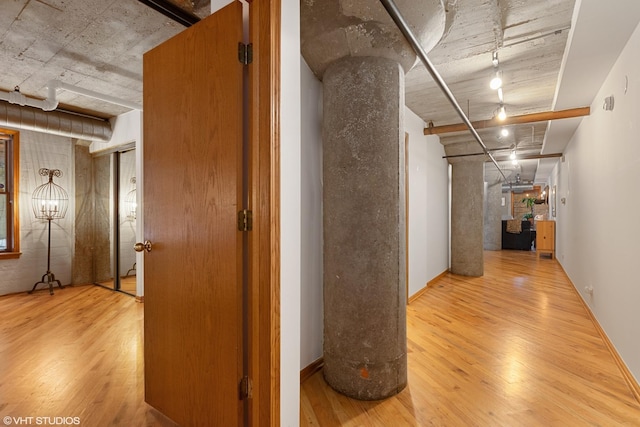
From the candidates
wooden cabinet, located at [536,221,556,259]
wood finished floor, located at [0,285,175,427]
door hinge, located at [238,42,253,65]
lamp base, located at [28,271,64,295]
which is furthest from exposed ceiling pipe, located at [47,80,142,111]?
wooden cabinet, located at [536,221,556,259]

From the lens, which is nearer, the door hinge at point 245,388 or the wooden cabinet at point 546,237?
the door hinge at point 245,388

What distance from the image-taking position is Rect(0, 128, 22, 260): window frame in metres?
4.89

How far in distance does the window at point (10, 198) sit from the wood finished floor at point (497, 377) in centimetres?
533

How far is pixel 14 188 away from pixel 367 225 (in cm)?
572

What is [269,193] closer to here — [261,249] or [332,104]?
[261,249]

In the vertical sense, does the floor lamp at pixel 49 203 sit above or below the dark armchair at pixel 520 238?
above

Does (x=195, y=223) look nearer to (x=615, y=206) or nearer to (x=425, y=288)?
(x=615, y=206)

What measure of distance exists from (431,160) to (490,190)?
7.59 meters

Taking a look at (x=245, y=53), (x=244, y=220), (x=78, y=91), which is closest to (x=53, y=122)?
(x=78, y=91)

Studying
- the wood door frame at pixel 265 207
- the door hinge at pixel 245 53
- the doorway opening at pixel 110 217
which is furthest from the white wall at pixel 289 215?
the doorway opening at pixel 110 217

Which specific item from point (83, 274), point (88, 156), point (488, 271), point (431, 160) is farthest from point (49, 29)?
point (488, 271)

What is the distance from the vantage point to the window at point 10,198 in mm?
4895

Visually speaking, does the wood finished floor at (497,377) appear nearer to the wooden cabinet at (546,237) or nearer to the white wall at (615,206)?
the white wall at (615,206)

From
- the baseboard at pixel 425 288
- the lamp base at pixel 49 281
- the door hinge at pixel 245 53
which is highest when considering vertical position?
the door hinge at pixel 245 53
